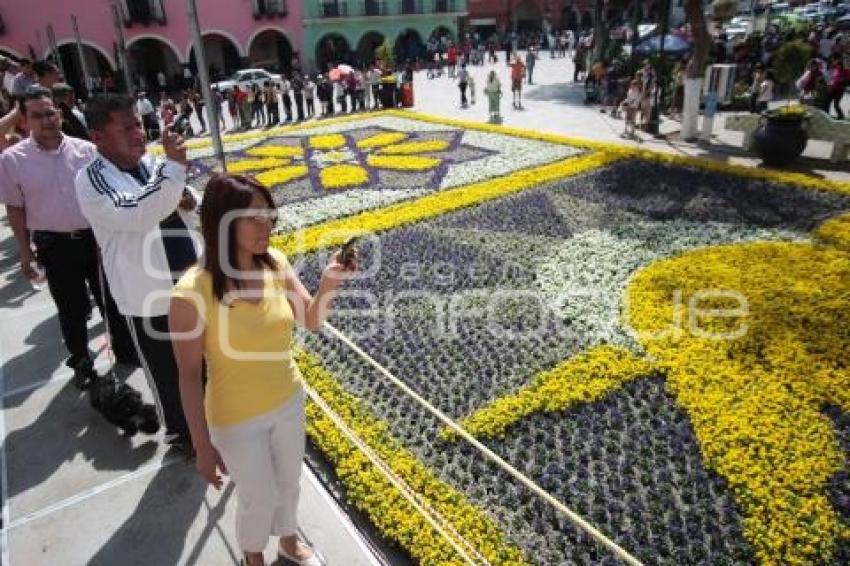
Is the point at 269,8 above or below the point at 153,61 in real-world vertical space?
above

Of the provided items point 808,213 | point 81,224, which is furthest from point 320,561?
point 808,213

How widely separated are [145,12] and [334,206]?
28542mm

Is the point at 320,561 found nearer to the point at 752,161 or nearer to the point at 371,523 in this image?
the point at 371,523

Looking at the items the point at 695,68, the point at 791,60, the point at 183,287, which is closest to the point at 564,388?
the point at 183,287

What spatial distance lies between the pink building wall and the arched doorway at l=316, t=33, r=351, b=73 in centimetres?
245

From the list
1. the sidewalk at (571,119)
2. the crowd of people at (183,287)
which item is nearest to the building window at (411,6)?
the sidewalk at (571,119)

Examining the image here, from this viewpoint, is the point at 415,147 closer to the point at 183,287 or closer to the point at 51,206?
the point at 51,206

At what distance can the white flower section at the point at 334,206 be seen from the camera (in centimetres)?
888

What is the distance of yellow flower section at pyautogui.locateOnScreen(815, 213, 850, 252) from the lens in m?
6.91

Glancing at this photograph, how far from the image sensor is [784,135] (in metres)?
10.1

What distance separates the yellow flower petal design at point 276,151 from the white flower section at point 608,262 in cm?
822

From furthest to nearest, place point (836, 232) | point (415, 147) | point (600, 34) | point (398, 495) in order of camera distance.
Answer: point (600, 34)
point (415, 147)
point (836, 232)
point (398, 495)

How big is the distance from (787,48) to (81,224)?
1869cm

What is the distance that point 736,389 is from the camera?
14.8 feet
